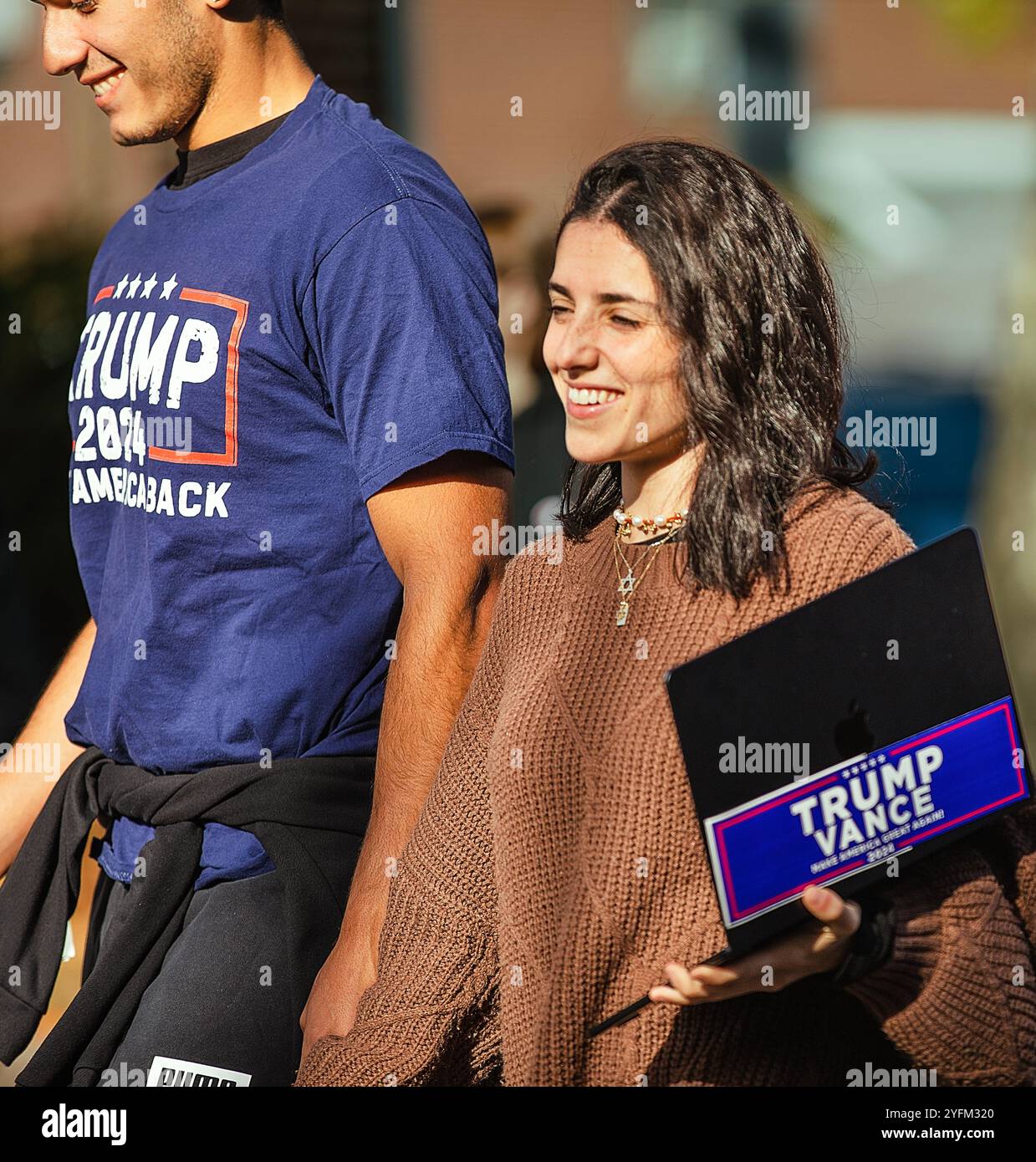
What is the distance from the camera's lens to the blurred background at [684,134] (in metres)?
6.38

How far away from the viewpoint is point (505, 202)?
5520 mm

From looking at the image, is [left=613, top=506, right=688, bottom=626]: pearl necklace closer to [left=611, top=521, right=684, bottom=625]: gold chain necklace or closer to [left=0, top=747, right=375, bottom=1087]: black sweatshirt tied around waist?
[left=611, top=521, right=684, bottom=625]: gold chain necklace

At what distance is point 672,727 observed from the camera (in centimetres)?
196

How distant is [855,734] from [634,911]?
14.4 inches

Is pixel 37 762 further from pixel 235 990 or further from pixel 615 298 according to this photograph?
pixel 615 298

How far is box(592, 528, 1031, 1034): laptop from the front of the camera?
5.79 feet

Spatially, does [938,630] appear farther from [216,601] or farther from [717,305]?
[216,601]

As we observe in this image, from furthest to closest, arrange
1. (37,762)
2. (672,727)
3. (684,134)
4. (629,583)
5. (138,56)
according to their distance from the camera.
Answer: (684,134), (37,762), (138,56), (629,583), (672,727)

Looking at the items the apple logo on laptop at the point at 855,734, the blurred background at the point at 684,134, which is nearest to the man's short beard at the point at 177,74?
the apple logo on laptop at the point at 855,734

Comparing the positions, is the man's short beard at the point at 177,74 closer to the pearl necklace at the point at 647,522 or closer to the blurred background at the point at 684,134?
the pearl necklace at the point at 647,522

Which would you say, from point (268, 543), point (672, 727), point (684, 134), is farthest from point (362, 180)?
point (684, 134)

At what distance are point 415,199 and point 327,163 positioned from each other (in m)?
0.15

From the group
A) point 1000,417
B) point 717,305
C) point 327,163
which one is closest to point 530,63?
point 1000,417

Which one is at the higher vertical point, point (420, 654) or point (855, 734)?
point (855, 734)
